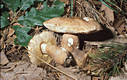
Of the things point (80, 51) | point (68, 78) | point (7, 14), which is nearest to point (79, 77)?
point (68, 78)

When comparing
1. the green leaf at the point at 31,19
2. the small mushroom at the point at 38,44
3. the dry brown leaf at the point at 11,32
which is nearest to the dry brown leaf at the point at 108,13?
the small mushroom at the point at 38,44

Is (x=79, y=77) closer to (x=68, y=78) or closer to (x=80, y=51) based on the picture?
(x=68, y=78)

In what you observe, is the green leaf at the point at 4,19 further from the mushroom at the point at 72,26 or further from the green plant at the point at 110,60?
the green plant at the point at 110,60

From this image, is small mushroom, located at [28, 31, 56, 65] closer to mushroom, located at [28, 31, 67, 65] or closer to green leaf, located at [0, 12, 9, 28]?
mushroom, located at [28, 31, 67, 65]

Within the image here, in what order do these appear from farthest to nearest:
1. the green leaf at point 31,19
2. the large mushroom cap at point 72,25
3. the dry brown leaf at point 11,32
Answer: the dry brown leaf at point 11,32 < the green leaf at point 31,19 < the large mushroom cap at point 72,25

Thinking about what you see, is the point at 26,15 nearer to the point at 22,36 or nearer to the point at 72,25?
the point at 22,36
